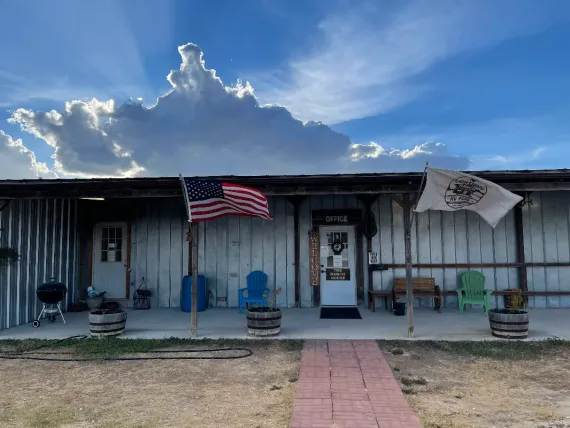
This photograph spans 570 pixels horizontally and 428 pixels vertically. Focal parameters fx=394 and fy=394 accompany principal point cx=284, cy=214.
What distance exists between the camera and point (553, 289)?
834cm

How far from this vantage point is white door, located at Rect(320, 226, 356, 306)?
848cm

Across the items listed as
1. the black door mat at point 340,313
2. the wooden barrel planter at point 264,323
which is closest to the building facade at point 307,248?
the black door mat at point 340,313

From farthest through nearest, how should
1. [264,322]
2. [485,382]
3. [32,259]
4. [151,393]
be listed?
[32,259], [264,322], [485,382], [151,393]

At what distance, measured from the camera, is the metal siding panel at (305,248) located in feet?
28.1

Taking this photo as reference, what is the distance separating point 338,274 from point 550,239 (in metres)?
4.56

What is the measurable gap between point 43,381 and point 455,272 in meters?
7.56

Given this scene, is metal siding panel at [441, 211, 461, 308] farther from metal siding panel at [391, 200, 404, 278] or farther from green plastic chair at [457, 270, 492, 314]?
metal siding panel at [391, 200, 404, 278]

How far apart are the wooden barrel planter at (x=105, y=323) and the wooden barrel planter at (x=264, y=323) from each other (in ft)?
6.72

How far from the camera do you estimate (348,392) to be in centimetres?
380

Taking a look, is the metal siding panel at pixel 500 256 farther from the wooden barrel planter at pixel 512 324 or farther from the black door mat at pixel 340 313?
the black door mat at pixel 340 313

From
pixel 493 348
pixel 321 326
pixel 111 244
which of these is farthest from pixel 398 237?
pixel 111 244

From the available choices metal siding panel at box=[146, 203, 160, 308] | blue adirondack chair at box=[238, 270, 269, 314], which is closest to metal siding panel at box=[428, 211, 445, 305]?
blue adirondack chair at box=[238, 270, 269, 314]

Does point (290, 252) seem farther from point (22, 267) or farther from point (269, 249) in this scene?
point (22, 267)

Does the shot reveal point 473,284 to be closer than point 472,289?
No
